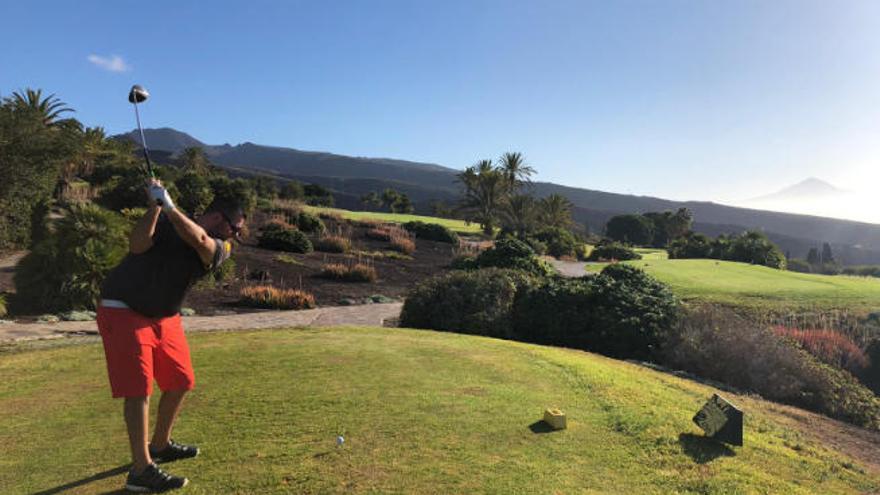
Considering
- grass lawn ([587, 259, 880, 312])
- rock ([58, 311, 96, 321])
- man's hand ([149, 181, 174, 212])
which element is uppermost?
man's hand ([149, 181, 174, 212])

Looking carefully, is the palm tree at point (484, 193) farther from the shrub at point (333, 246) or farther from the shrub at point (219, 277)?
the shrub at point (219, 277)

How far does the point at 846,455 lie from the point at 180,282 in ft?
26.0

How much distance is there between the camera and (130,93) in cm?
454

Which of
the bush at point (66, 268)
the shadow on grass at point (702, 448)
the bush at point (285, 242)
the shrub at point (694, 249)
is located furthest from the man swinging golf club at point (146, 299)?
the shrub at point (694, 249)

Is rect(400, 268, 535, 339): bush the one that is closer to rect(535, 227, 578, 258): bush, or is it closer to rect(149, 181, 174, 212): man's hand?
rect(149, 181, 174, 212): man's hand

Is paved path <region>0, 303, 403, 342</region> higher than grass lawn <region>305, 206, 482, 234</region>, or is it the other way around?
grass lawn <region>305, 206, 482, 234</region>

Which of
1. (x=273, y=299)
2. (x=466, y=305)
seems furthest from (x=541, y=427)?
(x=273, y=299)

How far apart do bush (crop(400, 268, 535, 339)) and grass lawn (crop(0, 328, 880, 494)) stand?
5395 millimetres

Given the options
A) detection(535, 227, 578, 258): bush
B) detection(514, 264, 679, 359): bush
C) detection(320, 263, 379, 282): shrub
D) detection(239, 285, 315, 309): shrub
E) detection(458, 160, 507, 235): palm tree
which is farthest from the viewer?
detection(458, 160, 507, 235): palm tree

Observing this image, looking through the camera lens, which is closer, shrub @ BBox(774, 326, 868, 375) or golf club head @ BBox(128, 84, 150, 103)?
golf club head @ BBox(128, 84, 150, 103)

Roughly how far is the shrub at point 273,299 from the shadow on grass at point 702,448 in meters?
13.9

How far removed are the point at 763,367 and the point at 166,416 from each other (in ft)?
36.7

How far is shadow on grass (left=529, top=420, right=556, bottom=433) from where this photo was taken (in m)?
5.38

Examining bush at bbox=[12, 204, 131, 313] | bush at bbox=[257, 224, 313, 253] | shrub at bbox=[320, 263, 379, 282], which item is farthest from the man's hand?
bush at bbox=[257, 224, 313, 253]
